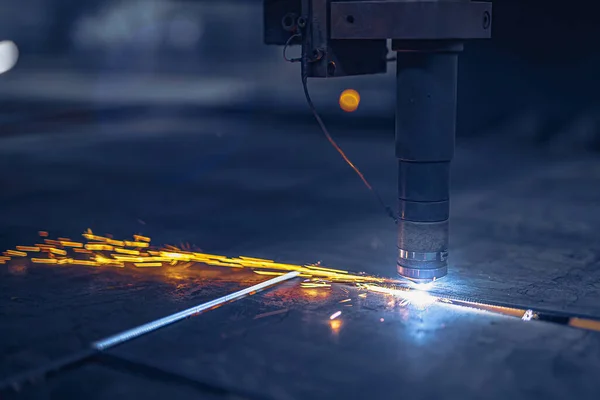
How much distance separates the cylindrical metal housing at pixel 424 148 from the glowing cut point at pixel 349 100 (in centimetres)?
638

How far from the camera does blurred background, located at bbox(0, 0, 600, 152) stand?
7301 millimetres

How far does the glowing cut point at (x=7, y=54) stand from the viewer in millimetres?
12273

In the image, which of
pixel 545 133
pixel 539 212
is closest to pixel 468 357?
pixel 539 212

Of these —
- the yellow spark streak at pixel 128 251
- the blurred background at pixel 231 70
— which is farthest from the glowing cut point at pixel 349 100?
the yellow spark streak at pixel 128 251

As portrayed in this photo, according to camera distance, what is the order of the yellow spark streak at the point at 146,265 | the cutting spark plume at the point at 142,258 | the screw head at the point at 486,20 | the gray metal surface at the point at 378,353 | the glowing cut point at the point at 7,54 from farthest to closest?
the glowing cut point at the point at 7,54 → the yellow spark streak at the point at 146,265 → the cutting spark plume at the point at 142,258 → the screw head at the point at 486,20 → the gray metal surface at the point at 378,353

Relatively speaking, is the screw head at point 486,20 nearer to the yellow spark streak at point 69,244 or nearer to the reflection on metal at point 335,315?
the reflection on metal at point 335,315

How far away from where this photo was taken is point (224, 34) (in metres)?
11.9

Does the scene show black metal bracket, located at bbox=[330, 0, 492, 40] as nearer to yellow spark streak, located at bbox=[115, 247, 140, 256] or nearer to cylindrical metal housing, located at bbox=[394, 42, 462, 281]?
cylindrical metal housing, located at bbox=[394, 42, 462, 281]

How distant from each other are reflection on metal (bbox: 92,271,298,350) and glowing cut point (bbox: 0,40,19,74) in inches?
412

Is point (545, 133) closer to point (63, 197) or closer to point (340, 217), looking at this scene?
point (340, 217)

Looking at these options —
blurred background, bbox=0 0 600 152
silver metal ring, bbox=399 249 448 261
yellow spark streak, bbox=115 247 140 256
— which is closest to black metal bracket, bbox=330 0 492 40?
silver metal ring, bbox=399 249 448 261

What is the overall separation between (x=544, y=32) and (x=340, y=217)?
12.9 feet

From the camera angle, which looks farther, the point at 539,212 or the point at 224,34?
the point at 224,34

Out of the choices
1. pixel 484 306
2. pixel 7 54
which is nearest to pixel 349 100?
pixel 7 54
